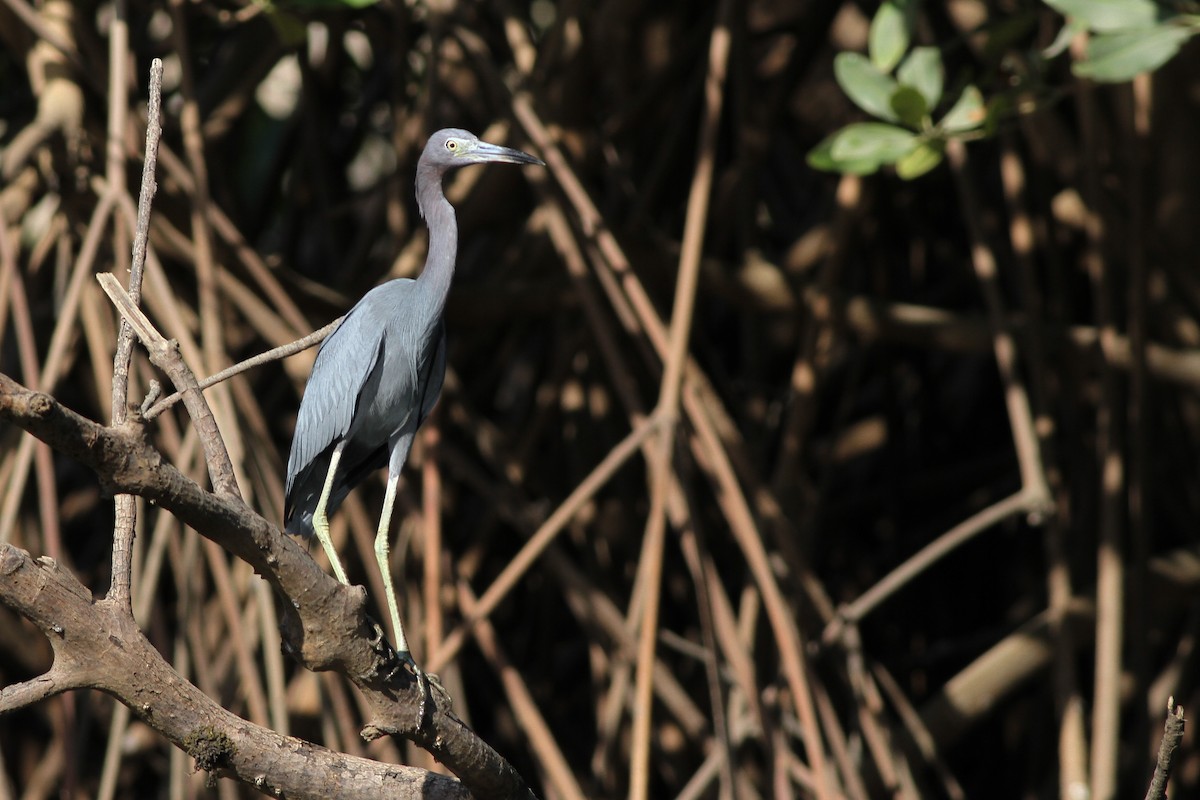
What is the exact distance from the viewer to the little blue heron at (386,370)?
2.30 m

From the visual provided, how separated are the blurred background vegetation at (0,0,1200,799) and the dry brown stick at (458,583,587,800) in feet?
0.04

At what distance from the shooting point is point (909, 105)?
250cm

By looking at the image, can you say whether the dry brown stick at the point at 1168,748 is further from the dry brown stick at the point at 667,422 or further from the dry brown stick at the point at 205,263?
the dry brown stick at the point at 205,263

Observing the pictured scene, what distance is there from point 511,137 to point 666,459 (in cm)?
97

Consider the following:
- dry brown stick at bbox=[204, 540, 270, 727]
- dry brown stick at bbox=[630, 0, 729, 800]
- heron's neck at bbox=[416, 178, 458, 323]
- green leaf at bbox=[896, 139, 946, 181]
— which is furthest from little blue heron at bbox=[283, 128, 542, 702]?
green leaf at bbox=[896, 139, 946, 181]

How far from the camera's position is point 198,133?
3.17 m

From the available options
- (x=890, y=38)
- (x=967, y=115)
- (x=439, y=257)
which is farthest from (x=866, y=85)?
(x=439, y=257)

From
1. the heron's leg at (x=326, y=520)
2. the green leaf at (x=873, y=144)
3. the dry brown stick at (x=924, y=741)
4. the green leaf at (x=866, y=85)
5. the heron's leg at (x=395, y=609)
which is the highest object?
the green leaf at (x=866, y=85)

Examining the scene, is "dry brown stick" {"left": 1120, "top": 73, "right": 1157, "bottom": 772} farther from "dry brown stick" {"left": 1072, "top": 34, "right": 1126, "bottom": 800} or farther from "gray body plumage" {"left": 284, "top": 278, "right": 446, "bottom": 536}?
"gray body plumage" {"left": 284, "top": 278, "right": 446, "bottom": 536}

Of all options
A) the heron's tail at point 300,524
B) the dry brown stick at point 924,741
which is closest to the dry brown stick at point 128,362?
the heron's tail at point 300,524

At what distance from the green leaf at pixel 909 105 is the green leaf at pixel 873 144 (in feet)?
0.14

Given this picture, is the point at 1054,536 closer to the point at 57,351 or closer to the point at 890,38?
the point at 890,38

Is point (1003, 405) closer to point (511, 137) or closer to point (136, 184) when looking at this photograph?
point (511, 137)

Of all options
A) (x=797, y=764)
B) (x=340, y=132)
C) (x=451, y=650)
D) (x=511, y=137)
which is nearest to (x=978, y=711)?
(x=797, y=764)
